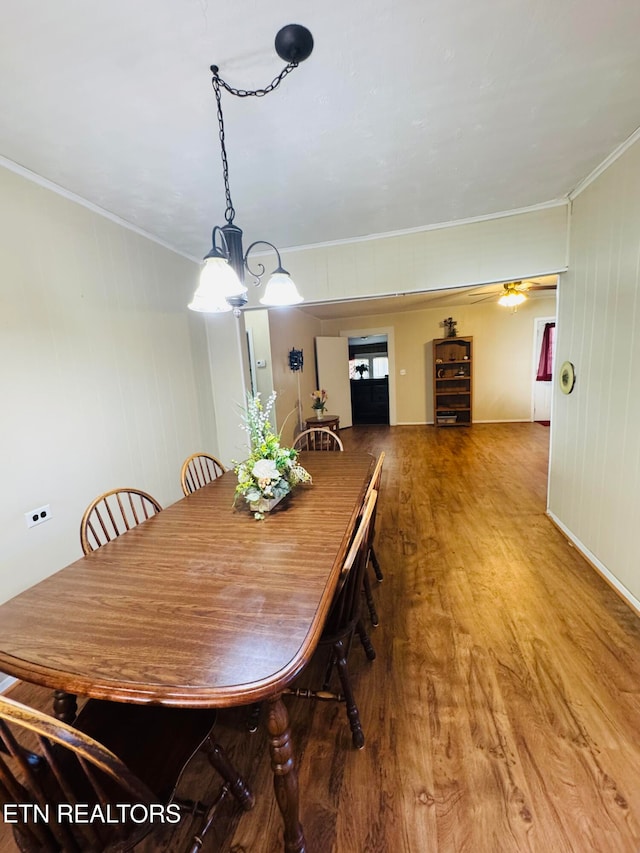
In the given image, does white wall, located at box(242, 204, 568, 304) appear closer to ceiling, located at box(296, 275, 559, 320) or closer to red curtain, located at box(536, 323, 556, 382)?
ceiling, located at box(296, 275, 559, 320)

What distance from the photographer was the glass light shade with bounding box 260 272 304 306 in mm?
1699

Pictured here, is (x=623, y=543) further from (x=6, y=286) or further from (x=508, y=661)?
(x=6, y=286)

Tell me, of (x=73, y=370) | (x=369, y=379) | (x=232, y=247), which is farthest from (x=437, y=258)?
(x=369, y=379)

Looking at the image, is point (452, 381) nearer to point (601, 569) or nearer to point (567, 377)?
point (567, 377)

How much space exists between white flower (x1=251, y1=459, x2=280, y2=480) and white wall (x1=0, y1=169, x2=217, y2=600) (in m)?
1.25

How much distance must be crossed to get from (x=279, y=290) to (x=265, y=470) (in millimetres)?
876

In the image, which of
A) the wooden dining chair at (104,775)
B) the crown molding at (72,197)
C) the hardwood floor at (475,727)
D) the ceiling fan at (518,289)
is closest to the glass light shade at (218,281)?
the wooden dining chair at (104,775)

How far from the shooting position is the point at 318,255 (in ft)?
10.5

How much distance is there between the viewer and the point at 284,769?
93cm

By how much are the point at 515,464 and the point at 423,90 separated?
4.17m

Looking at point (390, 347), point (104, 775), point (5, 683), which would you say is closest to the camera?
point (104, 775)

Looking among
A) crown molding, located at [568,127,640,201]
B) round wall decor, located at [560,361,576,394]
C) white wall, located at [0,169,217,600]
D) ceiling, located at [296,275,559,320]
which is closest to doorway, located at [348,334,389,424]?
ceiling, located at [296,275,559,320]

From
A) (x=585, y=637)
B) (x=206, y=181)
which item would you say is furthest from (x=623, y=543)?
(x=206, y=181)

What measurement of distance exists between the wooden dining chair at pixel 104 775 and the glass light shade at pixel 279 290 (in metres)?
1.60
